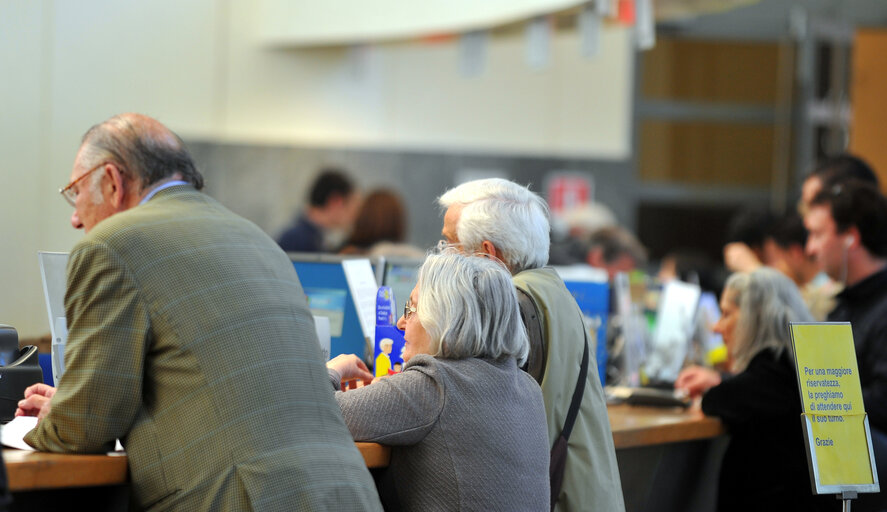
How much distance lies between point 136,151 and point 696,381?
286 centimetres

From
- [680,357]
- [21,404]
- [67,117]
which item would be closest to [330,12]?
[67,117]

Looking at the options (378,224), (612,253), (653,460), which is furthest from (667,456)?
(612,253)

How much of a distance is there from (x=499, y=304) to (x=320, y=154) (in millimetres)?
6797


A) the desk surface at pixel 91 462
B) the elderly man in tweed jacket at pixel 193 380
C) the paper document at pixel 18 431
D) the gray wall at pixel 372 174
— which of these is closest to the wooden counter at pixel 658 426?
the desk surface at pixel 91 462

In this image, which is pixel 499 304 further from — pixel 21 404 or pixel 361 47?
pixel 361 47

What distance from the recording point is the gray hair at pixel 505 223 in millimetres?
3076

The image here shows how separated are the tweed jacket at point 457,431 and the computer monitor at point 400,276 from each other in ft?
4.22

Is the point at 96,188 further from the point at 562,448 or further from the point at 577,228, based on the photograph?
the point at 577,228

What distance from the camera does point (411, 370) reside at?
267 centimetres

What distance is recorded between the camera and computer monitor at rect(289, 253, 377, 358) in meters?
3.93

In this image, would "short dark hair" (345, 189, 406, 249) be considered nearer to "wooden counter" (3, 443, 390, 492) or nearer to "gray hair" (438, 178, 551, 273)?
"gray hair" (438, 178, 551, 273)

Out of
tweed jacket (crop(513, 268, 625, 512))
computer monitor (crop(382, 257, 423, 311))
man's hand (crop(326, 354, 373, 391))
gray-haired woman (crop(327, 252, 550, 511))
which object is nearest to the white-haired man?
tweed jacket (crop(513, 268, 625, 512))

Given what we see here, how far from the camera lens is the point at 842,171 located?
505cm

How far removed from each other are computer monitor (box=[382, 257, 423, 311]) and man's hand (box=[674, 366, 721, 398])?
1.38m
